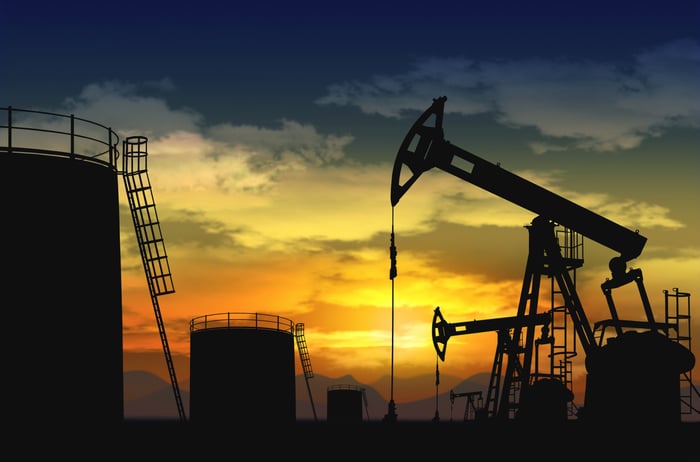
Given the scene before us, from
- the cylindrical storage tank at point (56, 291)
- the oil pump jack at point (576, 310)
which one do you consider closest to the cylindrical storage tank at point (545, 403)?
the oil pump jack at point (576, 310)

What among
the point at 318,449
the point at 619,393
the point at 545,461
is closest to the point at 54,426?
the point at 619,393

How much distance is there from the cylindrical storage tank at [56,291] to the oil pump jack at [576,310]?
9.61m

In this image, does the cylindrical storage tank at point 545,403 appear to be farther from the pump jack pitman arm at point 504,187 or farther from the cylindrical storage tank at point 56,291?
the cylindrical storage tank at point 56,291

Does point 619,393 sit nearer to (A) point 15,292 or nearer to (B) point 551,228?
(B) point 551,228

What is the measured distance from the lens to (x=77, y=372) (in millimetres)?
15750

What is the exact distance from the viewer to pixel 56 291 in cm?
1566

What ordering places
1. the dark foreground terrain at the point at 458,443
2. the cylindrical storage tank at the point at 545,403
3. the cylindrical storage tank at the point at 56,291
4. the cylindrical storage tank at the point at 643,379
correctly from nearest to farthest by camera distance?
the cylindrical storage tank at the point at 56,291 → the cylindrical storage tank at the point at 643,379 → the dark foreground terrain at the point at 458,443 → the cylindrical storage tank at the point at 545,403

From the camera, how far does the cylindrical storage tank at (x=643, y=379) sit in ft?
73.8

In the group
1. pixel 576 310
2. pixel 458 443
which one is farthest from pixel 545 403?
pixel 458 443

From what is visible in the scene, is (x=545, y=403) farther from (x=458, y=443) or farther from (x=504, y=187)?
(x=458, y=443)

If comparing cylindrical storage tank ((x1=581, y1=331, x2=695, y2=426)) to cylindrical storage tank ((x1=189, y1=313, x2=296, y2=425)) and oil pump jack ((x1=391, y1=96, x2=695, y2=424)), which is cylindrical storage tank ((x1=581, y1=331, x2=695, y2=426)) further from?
cylindrical storage tank ((x1=189, y1=313, x2=296, y2=425))

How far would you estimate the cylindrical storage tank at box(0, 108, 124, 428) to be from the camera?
1525cm

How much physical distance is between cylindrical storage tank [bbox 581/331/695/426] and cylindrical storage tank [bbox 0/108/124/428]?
12.3 meters

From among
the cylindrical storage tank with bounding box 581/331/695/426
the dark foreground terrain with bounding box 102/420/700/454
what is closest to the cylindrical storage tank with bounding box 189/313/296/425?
the dark foreground terrain with bounding box 102/420/700/454
